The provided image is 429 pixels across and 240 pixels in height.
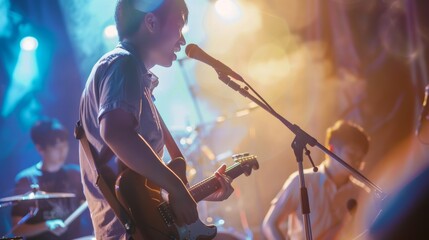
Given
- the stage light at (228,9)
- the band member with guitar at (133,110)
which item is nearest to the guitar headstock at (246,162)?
the band member with guitar at (133,110)

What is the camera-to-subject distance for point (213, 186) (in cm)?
299

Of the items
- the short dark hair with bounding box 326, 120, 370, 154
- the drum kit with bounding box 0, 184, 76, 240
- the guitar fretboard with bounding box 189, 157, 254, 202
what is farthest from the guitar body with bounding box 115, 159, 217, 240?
the short dark hair with bounding box 326, 120, 370, 154

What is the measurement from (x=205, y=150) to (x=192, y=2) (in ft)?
7.21

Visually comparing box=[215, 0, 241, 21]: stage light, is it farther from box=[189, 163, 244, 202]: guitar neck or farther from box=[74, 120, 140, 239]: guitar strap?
box=[74, 120, 140, 239]: guitar strap

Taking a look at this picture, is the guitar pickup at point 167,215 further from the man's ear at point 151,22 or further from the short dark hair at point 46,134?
the short dark hair at point 46,134

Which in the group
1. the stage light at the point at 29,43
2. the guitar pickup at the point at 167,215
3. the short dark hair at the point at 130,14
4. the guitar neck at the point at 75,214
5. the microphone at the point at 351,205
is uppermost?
the stage light at the point at 29,43

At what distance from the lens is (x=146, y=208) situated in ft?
7.91

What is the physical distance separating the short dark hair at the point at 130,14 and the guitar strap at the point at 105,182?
0.60m

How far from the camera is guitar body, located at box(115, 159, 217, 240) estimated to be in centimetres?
238

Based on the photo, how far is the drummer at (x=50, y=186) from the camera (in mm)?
5062

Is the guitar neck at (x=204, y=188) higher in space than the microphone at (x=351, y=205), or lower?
higher

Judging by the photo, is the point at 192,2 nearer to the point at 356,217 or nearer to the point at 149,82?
the point at 356,217

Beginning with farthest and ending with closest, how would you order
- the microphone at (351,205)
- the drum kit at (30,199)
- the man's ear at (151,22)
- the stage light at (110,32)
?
the stage light at (110,32), the microphone at (351,205), the drum kit at (30,199), the man's ear at (151,22)

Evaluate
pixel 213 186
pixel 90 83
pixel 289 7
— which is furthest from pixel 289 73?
pixel 90 83
